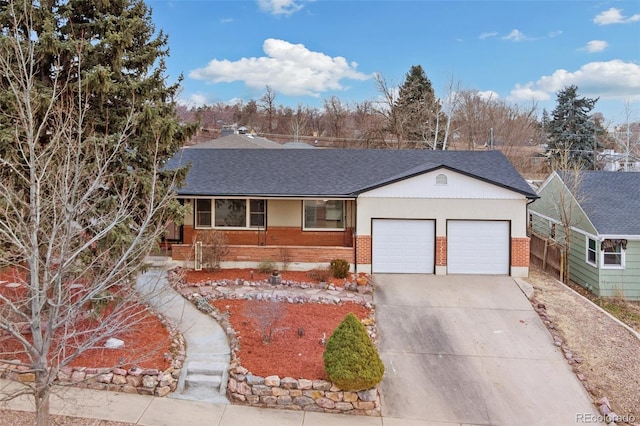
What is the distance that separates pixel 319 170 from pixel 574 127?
31.4 meters

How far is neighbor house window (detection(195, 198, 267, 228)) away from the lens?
1625 cm

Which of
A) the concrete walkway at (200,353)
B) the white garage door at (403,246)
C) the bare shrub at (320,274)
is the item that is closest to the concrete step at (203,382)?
the concrete walkway at (200,353)

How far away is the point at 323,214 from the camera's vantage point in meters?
16.4

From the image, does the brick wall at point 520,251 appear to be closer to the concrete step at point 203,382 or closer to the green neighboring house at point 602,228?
the green neighboring house at point 602,228

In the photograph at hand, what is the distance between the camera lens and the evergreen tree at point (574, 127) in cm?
3681

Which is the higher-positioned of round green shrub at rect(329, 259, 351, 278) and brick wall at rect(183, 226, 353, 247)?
brick wall at rect(183, 226, 353, 247)

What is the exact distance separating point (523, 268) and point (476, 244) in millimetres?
1697

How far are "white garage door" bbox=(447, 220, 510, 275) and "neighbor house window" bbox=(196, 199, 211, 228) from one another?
29.0 ft

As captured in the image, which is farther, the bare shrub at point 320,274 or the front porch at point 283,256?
the front porch at point 283,256

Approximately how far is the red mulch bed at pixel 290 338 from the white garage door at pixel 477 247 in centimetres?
484

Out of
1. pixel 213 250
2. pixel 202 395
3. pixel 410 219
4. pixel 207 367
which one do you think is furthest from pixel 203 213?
pixel 202 395

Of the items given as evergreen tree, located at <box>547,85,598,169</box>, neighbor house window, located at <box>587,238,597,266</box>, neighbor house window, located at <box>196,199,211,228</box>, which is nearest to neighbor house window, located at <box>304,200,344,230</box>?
neighbor house window, located at <box>196,199,211,228</box>

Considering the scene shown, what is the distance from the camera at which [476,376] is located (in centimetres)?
825

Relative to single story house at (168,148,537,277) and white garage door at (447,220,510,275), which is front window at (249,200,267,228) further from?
→ white garage door at (447,220,510,275)
